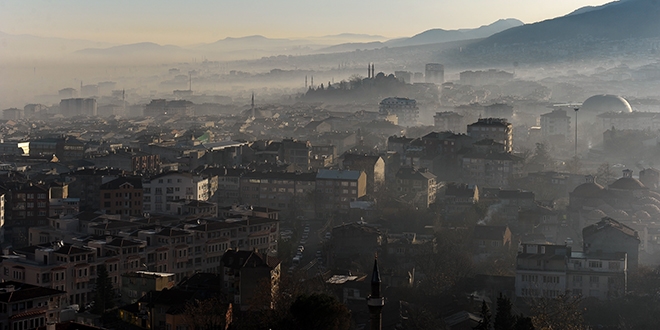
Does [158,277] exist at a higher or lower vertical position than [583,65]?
lower

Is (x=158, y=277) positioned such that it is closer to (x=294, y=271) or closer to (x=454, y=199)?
(x=294, y=271)

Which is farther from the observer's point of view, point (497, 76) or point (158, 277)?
point (497, 76)

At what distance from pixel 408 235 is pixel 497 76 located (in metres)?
56.4

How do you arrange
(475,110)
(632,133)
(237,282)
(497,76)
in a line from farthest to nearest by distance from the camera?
(497,76)
(475,110)
(632,133)
(237,282)

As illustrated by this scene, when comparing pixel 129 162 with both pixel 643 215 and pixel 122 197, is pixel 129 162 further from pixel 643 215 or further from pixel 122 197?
pixel 643 215

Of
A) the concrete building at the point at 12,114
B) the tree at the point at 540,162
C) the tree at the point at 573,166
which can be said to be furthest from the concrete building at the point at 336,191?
the concrete building at the point at 12,114

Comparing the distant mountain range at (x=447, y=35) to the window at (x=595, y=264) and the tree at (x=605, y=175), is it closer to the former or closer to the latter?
the tree at (x=605, y=175)

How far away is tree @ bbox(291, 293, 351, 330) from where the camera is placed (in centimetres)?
881

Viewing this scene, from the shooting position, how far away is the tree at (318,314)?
881 centimetres

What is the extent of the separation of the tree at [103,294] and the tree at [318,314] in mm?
2492

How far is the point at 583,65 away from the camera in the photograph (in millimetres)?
78312

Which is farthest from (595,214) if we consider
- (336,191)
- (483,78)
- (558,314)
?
(483,78)

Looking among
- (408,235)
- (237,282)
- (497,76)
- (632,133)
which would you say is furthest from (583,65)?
(237,282)

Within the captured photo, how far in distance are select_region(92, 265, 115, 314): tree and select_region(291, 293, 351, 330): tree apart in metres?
2.49
